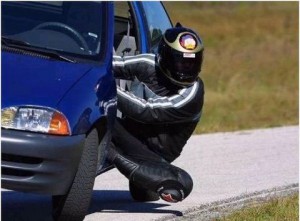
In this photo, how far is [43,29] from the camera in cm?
761

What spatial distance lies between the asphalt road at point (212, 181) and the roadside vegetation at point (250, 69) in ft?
1.92

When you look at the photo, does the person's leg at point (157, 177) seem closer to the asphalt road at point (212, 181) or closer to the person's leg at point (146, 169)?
the person's leg at point (146, 169)

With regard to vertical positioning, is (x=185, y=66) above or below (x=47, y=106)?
below

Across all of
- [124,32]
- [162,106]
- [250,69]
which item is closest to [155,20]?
[124,32]

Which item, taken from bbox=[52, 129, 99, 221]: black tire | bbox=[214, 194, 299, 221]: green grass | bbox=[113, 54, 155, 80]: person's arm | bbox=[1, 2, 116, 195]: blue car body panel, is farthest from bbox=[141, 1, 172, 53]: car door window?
bbox=[52, 129, 99, 221]: black tire

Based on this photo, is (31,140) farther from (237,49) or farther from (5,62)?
(237,49)

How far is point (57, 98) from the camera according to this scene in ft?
21.3

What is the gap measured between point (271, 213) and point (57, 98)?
223 cm

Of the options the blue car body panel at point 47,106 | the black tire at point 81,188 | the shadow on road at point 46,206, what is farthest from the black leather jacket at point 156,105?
the black tire at point 81,188

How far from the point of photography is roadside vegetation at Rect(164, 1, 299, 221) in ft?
57.5

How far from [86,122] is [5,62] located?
65 cm

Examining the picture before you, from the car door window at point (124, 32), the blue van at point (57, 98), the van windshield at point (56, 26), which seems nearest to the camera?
the blue van at point (57, 98)

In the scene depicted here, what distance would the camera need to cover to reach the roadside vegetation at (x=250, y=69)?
17.5m

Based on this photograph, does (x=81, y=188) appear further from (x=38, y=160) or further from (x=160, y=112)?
(x=160, y=112)
